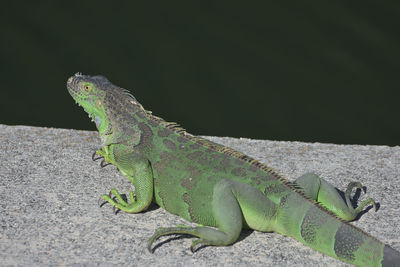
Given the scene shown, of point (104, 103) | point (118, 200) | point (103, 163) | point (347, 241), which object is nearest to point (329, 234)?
point (347, 241)

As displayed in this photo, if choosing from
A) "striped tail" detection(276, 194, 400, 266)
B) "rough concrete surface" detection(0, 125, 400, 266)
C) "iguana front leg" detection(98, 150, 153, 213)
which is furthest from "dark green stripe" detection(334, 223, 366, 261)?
"iguana front leg" detection(98, 150, 153, 213)

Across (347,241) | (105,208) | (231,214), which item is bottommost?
(105,208)

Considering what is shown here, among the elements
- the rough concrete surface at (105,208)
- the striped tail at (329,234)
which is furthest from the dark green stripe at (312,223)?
the rough concrete surface at (105,208)

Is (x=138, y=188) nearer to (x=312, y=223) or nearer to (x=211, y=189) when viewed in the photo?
(x=211, y=189)

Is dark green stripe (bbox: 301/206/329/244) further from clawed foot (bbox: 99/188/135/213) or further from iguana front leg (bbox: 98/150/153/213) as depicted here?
clawed foot (bbox: 99/188/135/213)

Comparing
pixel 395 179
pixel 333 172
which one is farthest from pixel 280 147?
pixel 395 179

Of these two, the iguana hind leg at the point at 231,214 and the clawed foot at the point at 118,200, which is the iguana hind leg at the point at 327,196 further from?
the clawed foot at the point at 118,200

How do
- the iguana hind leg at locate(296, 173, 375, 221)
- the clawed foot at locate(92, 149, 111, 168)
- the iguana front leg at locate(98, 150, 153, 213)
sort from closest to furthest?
the iguana hind leg at locate(296, 173, 375, 221) < the iguana front leg at locate(98, 150, 153, 213) < the clawed foot at locate(92, 149, 111, 168)

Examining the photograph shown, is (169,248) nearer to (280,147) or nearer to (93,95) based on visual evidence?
(93,95)
